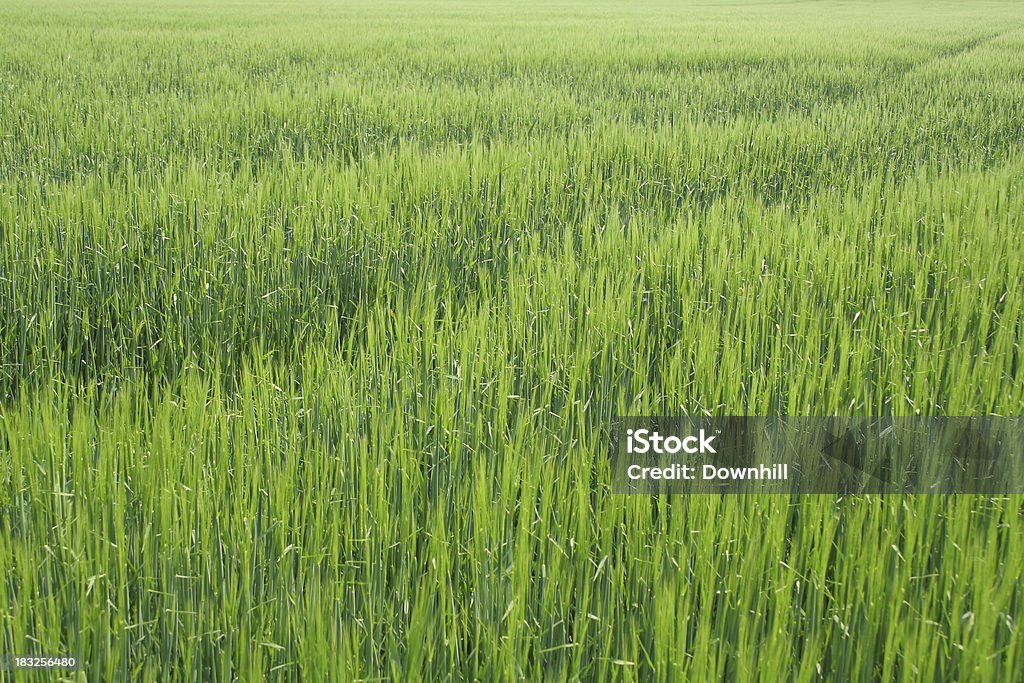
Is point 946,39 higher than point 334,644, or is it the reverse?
point 946,39

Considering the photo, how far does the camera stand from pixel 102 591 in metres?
1.04

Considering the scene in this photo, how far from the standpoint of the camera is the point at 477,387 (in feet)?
5.04

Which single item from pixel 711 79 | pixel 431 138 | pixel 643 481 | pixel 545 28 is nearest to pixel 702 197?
pixel 431 138

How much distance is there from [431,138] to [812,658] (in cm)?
419

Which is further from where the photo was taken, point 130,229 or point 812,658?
point 130,229

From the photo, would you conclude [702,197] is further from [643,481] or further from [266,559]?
[266,559]

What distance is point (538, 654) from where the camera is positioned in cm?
92

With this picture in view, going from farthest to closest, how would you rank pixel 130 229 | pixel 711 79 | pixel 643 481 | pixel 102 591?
pixel 711 79, pixel 130 229, pixel 643 481, pixel 102 591

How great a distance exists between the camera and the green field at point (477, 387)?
97 cm

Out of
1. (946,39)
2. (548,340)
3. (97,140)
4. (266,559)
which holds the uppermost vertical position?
(946,39)

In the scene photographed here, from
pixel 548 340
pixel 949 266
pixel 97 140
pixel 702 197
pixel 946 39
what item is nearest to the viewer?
pixel 548 340

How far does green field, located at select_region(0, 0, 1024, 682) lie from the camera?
0.97m

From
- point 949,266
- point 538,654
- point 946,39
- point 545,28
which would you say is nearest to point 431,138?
point 949,266

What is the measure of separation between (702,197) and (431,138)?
173cm
